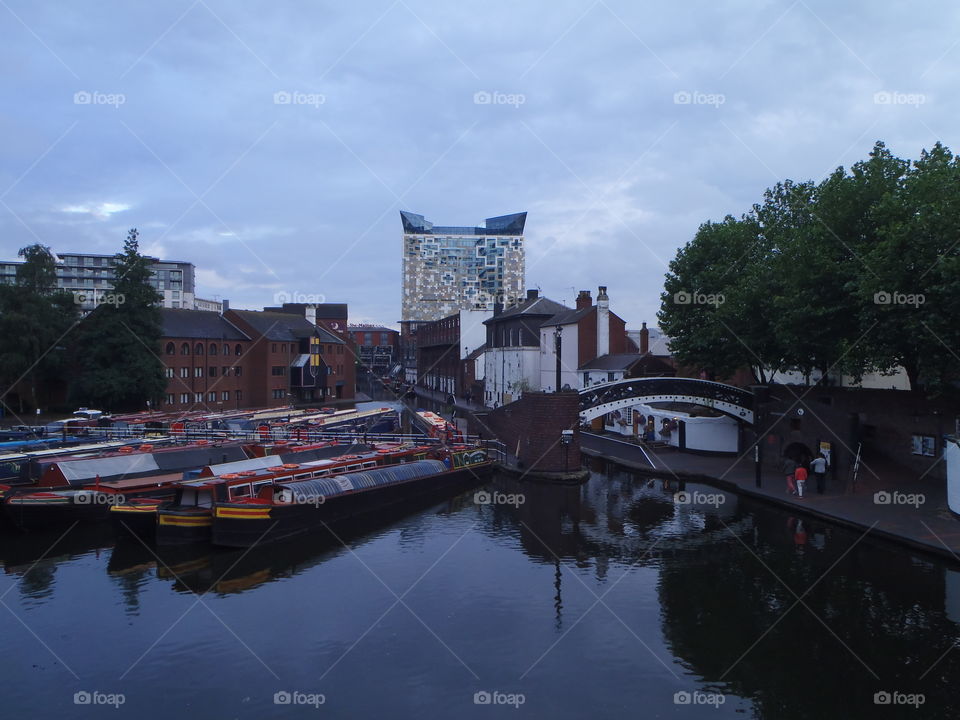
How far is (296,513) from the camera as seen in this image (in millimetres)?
19750

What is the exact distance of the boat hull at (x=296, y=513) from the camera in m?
18.3

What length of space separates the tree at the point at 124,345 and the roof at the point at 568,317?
28241 mm

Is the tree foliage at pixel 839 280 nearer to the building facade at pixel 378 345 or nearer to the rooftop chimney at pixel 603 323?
the rooftop chimney at pixel 603 323

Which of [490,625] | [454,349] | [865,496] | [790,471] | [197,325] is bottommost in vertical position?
[490,625]

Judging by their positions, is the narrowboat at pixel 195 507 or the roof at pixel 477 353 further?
the roof at pixel 477 353

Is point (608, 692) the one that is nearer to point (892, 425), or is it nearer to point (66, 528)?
point (66, 528)

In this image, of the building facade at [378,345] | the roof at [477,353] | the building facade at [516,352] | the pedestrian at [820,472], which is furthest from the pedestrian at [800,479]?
the building facade at [378,345]

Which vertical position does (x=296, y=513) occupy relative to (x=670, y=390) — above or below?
below

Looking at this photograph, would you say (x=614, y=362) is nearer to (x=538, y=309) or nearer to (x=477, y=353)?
(x=538, y=309)

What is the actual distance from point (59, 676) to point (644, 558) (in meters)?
13.2

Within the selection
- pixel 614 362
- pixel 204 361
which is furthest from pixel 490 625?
pixel 204 361

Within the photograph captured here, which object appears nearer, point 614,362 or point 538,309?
point 614,362

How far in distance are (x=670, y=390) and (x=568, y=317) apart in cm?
2024

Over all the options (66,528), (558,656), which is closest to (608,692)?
(558,656)
